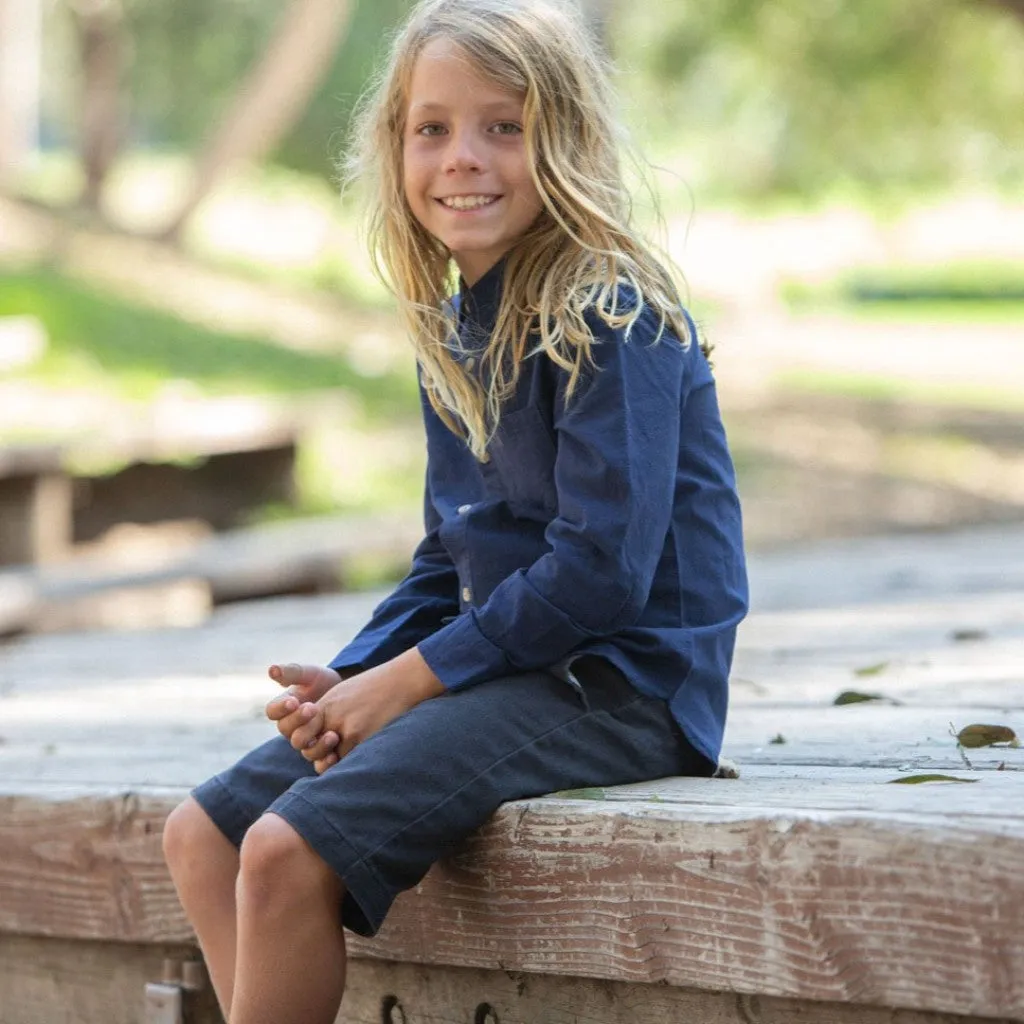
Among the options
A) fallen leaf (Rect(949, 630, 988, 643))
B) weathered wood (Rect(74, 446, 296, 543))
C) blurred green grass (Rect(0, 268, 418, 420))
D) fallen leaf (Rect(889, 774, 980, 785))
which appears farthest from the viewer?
blurred green grass (Rect(0, 268, 418, 420))

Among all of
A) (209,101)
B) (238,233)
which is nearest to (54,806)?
(238,233)

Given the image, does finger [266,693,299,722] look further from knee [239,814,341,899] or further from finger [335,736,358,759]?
knee [239,814,341,899]

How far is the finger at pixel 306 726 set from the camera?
223cm

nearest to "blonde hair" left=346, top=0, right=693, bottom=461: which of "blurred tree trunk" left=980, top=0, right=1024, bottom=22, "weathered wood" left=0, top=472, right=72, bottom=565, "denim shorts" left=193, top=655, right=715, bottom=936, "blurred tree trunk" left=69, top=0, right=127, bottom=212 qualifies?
"denim shorts" left=193, top=655, right=715, bottom=936

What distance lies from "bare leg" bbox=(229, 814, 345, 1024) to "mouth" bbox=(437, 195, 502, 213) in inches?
33.8

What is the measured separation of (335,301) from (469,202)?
13186 mm

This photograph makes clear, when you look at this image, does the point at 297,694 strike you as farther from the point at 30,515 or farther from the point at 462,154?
the point at 30,515

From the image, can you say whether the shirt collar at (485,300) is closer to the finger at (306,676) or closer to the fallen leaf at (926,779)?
the finger at (306,676)

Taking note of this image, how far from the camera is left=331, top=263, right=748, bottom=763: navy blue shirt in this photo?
215 cm

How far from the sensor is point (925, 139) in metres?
17.8

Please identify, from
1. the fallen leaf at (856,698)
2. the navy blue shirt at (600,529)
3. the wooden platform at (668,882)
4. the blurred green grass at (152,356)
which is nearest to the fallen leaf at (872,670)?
the wooden platform at (668,882)

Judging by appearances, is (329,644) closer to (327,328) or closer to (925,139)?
(327,328)

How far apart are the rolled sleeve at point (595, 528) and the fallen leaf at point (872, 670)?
1358mm

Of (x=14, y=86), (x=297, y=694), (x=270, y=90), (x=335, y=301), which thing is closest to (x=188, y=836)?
(x=297, y=694)
